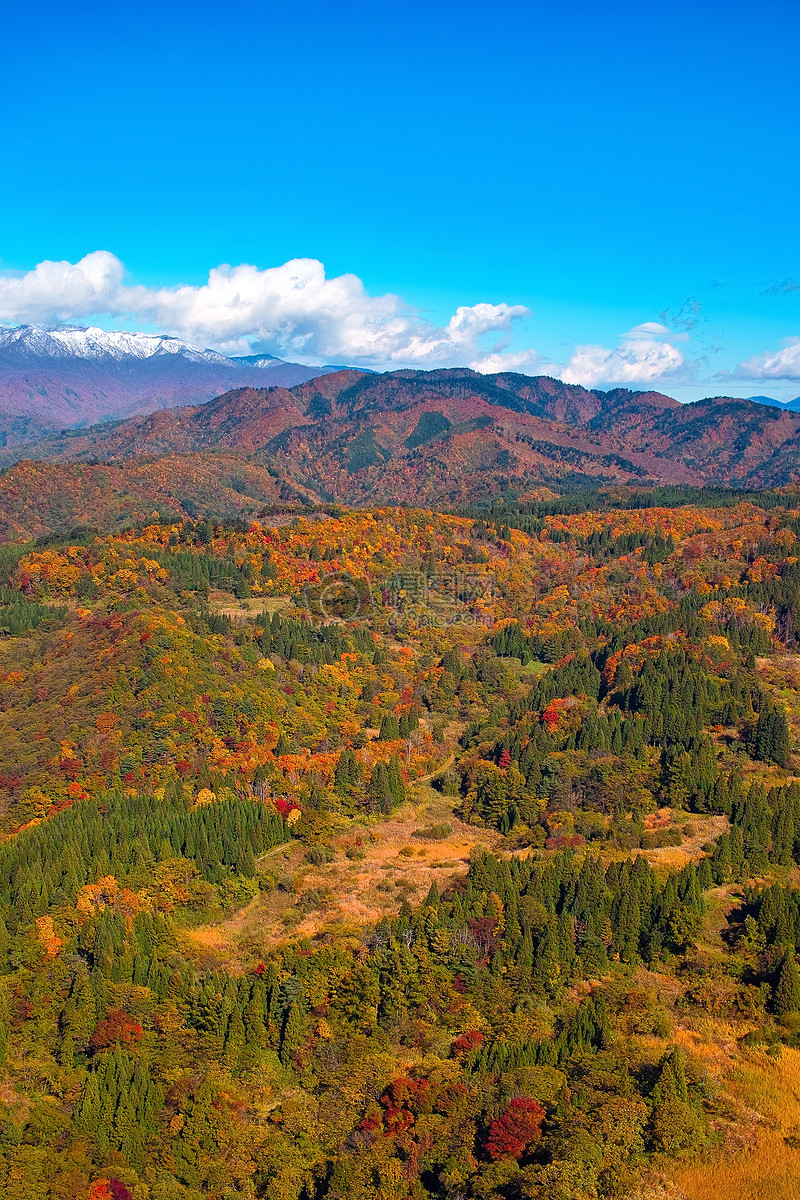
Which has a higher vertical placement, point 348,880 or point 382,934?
point 382,934

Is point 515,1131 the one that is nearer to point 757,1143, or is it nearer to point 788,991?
point 757,1143

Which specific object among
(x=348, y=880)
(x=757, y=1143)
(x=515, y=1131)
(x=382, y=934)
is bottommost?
(x=348, y=880)

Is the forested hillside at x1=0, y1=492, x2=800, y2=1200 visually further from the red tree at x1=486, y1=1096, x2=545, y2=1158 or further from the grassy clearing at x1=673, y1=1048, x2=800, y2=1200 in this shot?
the grassy clearing at x1=673, y1=1048, x2=800, y2=1200

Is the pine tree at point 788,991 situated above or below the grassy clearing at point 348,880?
above

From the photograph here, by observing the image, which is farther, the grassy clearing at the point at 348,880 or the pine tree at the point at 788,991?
the grassy clearing at the point at 348,880

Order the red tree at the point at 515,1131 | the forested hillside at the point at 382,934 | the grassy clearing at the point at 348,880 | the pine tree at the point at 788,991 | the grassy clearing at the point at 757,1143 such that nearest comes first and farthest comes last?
the grassy clearing at the point at 757,1143, the red tree at the point at 515,1131, the forested hillside at the point at 382,934, the pine tree at the point at 788,991, the grassy clearing at the point at 348,880

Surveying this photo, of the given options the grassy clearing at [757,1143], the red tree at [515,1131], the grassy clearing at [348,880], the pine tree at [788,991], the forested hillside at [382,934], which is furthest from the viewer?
the grassy clearing at [348,880]

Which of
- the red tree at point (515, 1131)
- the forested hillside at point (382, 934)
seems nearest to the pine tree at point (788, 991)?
the forested hillside at point (382, 934)

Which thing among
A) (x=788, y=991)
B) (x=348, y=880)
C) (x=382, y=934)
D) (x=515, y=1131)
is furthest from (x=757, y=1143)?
(x=348, y=880)

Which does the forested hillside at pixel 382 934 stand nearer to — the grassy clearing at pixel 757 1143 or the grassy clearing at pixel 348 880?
the grassy clearing at pixel 757 1143
